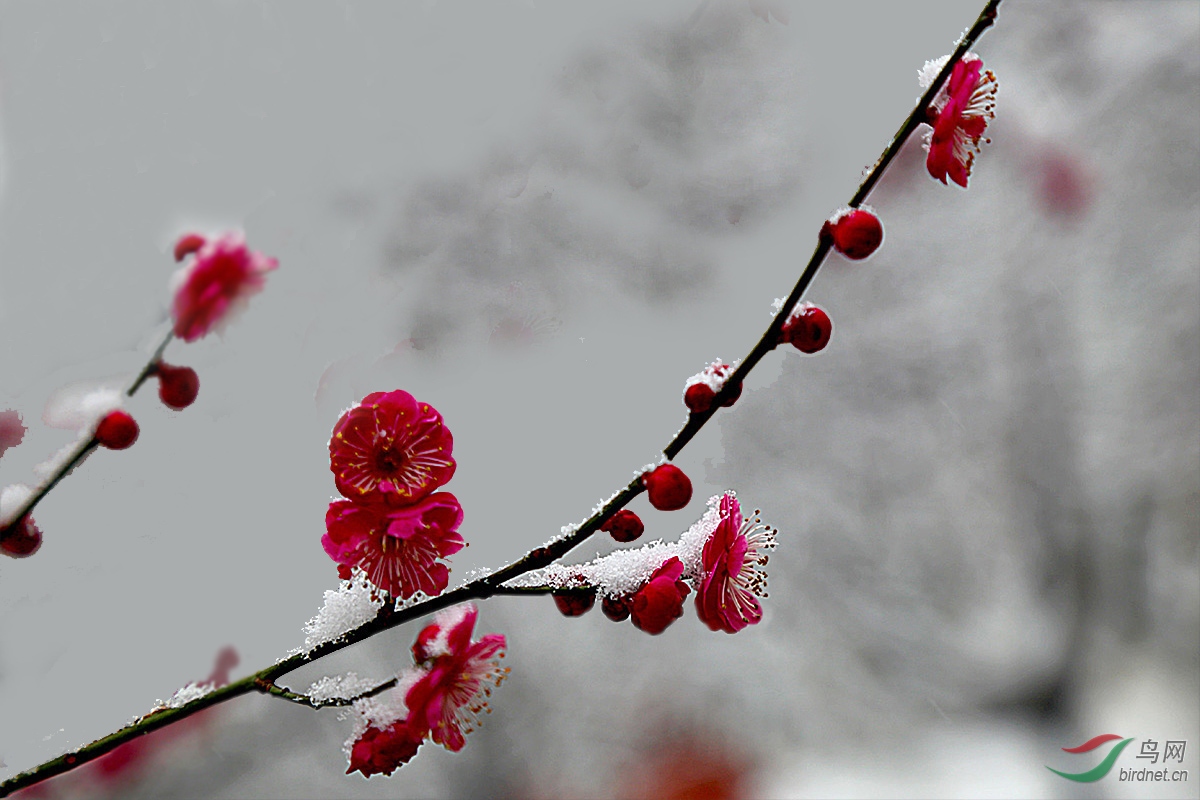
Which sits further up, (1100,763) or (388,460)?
(1100,763)

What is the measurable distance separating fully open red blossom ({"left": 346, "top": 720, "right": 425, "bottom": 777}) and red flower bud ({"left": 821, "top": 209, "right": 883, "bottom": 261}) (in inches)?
8.8

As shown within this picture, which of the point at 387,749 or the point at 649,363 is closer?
the point at 387,749

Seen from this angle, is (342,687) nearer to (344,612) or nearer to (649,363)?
(344,612)

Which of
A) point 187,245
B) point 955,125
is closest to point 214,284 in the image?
point 187,245

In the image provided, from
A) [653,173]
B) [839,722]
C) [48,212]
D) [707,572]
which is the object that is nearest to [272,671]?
[707,572]

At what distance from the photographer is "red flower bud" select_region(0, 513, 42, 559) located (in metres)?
0.26

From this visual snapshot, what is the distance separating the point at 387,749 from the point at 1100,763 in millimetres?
986

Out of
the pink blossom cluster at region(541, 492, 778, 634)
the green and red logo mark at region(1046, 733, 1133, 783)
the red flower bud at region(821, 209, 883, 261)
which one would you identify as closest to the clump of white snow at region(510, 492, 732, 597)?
the pink blossom cluster at region(541, 492, 778, 634)

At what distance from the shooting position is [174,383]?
0.25m

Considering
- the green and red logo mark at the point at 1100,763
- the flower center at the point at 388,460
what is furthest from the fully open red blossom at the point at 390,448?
the green and red logo mark at the point at 1100,763

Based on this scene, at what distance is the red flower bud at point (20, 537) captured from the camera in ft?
0.84

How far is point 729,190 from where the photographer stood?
87 cm

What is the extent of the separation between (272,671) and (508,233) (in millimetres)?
606

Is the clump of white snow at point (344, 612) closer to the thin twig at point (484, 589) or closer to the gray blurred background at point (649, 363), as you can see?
the thin twig at point (484, 589)
